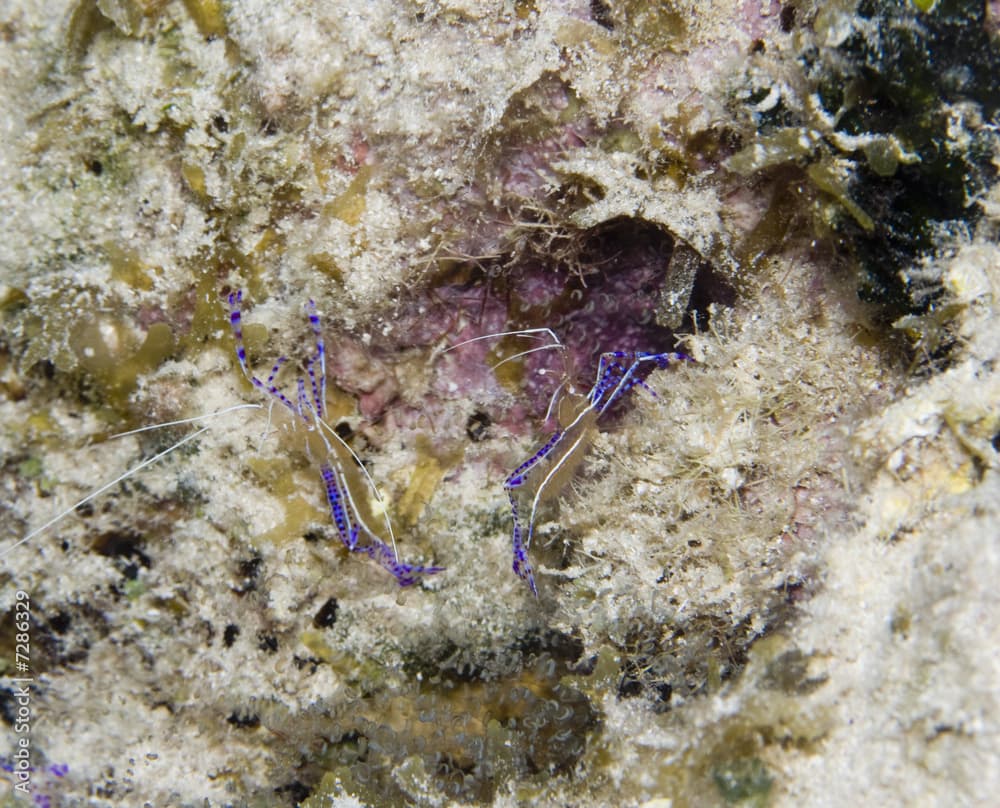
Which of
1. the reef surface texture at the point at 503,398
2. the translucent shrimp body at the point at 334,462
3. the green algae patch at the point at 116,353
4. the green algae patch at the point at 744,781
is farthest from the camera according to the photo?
the translucent shrimp body at the point at 334,462

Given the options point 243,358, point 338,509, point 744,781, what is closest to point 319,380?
point 243,358

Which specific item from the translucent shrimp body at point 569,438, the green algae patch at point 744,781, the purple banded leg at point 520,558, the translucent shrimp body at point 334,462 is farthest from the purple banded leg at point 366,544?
the green algae patch at point 744,781

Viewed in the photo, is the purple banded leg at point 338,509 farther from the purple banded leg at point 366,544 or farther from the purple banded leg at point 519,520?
the purple banded leg at point 519,520

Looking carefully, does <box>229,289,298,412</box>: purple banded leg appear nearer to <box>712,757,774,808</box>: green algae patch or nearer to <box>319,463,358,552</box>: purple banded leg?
<box>319,463,358,552</box>: purple banded leg

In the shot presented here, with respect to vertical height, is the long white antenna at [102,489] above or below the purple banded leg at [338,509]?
above

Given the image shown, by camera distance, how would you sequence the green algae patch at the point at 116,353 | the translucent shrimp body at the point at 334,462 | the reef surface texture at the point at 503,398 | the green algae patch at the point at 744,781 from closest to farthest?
the green algae patch at the point at 744,781
the reef surface texture at the point at 503,398
the green algae patch at the point at 116,353
the translucent shrimp body at the point at 334,462

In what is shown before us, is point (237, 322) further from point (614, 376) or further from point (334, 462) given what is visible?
point (614, 376)

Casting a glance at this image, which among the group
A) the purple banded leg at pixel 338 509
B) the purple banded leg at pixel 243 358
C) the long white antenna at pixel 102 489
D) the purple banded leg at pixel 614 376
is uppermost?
the purple banded leg at pixel 243 358

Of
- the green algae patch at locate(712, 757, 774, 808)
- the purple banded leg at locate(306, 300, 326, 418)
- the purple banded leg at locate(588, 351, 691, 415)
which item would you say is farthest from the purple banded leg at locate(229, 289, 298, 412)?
the green algae patch at locate(712, 757, 774, 808)

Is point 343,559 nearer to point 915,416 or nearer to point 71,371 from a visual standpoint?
point 71,371
